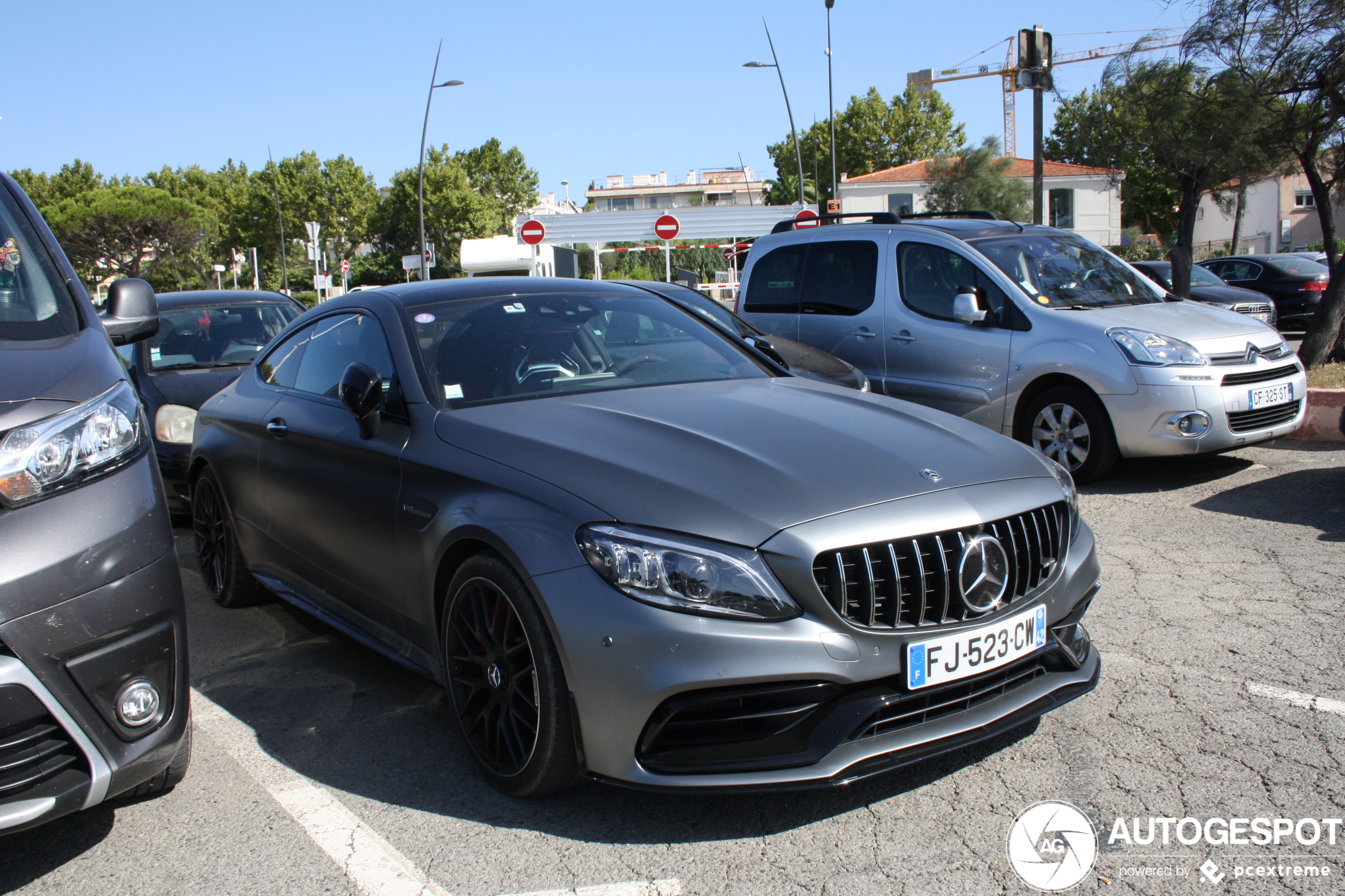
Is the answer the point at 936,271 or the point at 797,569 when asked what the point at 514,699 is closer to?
the point at 797,569

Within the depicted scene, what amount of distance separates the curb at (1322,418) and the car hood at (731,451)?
5510mm

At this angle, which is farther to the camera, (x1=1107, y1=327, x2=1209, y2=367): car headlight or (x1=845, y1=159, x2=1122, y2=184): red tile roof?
(x1=845, y1=159, x2=1122, y2=184): red tile roof

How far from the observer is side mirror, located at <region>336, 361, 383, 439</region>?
3.49 m

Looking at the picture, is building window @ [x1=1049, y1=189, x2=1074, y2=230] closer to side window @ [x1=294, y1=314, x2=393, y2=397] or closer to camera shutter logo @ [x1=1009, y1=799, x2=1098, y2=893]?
side window @ [x1=294, y1=314, x2=393, y2=397]

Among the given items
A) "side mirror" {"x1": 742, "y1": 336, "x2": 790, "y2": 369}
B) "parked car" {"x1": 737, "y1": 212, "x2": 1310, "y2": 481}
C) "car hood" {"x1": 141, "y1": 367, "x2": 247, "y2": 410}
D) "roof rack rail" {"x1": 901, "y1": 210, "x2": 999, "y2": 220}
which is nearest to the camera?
"side mirror" {"x1": 742, "y1": 336, "x2": 790, "y2": 369}

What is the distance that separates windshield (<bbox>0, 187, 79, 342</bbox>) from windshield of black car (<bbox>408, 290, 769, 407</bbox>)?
1093mm

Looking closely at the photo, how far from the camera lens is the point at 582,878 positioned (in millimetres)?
2547

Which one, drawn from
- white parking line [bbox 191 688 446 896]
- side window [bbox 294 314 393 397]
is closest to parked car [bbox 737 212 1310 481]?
side window [bbox 294 314 393 397]

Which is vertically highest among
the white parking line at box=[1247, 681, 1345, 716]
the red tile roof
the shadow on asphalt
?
the red tile roof

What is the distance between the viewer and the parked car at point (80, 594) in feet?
7.70

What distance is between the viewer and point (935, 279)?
762 cm

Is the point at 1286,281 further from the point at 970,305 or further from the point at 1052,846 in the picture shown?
the point at 1052,846

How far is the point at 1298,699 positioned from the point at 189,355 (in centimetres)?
731

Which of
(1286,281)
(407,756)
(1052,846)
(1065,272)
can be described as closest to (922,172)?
(1286,281)
